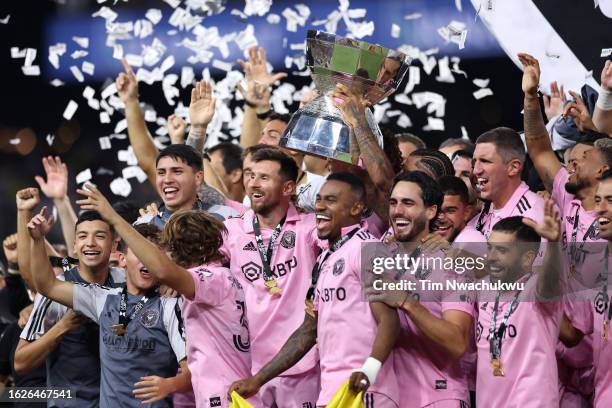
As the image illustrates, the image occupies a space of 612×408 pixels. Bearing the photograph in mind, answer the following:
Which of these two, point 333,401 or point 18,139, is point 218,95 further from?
point 333,401

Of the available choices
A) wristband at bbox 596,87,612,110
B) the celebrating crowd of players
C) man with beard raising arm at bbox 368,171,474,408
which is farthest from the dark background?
man with beard raising arm at bbox 368,171,474,408

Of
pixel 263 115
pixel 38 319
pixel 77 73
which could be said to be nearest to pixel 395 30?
pixel 263 115

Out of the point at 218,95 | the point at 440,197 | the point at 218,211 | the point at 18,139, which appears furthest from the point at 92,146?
the point at 440,197

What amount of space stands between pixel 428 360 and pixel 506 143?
1226 millimetres

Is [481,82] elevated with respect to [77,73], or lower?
lower

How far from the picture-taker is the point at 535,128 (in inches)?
218

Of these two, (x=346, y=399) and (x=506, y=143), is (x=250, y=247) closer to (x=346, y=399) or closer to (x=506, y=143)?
(x=346, y=399)

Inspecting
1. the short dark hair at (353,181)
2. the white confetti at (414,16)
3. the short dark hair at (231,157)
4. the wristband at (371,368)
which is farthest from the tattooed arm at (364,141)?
the white confetti at (414,16)

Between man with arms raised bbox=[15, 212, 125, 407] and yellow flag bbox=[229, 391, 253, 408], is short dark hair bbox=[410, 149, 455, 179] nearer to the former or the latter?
yellow flag bbox=[229, 391, 253, 408]

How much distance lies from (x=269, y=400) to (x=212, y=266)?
682 millimetres

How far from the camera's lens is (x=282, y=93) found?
355 inches

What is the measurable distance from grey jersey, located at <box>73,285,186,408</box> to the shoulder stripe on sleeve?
17.2 inches

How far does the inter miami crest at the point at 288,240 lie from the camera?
17.7 ft

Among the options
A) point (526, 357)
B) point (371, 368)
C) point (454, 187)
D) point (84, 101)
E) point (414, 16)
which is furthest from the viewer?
point (84, 101)
